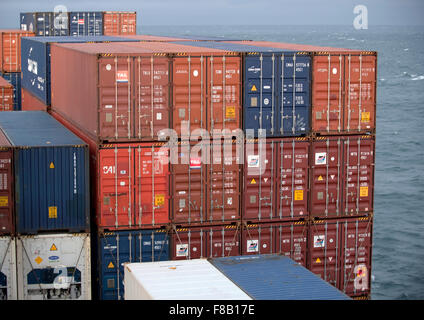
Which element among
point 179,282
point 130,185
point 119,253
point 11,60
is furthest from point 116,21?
point 179,282

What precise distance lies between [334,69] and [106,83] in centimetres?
734

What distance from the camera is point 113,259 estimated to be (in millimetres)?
22422

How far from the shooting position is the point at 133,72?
2205 centimetres

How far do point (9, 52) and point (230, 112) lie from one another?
31.3m

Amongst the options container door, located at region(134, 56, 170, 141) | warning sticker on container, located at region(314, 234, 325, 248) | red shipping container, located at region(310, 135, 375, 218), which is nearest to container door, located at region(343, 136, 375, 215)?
red shipping container, located at region(310, 135, 375, 218)

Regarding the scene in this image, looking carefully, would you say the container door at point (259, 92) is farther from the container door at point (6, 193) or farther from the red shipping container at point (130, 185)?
the container door at point (6, 193)

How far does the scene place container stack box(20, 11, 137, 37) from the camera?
62.5 meters

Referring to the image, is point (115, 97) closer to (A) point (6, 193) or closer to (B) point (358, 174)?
(A) point (6, 193)

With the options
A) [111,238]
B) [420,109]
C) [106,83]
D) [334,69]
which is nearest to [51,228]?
[111,238]

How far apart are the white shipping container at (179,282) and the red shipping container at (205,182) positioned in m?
4.34

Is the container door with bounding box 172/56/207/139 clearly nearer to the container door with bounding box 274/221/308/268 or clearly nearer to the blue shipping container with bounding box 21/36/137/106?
the container door with bounding box 274/221/308/268

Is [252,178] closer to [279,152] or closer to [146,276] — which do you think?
[279,152]

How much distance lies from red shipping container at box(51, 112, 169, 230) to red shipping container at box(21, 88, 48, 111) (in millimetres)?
11073
